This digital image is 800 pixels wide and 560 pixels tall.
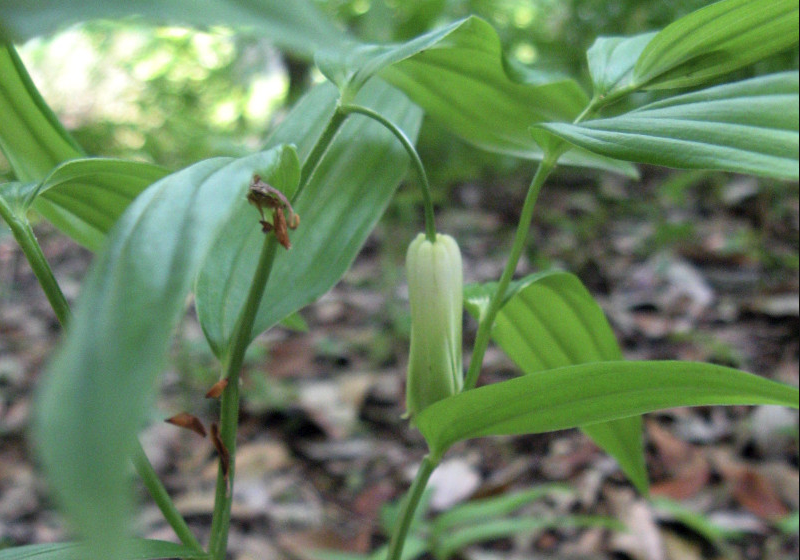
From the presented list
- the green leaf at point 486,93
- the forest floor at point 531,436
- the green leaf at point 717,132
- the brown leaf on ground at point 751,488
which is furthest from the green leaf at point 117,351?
the brown leaf on ground at point 751,488

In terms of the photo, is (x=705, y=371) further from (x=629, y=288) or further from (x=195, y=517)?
(x=629, y=288)

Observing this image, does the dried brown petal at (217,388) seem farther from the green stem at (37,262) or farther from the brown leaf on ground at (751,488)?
the brown leaf on ground at (751,488)

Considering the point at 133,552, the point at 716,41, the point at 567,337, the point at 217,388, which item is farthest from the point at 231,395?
the point at 716,41

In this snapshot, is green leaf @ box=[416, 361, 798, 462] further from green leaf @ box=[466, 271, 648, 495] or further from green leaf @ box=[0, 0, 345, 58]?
green leaf @ box=[0, 0, 345, 58]

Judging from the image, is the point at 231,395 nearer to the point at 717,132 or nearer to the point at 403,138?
the point at 403,138

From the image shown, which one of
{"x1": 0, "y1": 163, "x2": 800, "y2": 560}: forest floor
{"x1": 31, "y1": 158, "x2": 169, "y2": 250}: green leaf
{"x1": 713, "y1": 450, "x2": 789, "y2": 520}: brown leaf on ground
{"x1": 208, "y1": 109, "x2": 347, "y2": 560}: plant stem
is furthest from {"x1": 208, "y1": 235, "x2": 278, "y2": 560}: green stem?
{"x1": 713, "y1": 450, "x2": 789, "y2": 520}: brown leaf on ground
